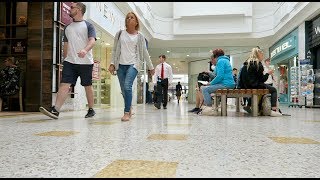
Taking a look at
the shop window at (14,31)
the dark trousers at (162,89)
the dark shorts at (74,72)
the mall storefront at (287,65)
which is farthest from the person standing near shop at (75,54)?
the mall storefront at (287,65)

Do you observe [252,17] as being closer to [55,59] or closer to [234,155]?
[55,59]

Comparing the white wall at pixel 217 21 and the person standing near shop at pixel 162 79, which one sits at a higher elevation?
the white wall at pixel 217 21

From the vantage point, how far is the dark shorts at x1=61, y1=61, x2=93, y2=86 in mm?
3988

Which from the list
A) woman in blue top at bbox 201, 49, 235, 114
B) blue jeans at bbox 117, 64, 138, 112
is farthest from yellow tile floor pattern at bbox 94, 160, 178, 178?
woman in blue top at bbox 201, 49, 235, 114

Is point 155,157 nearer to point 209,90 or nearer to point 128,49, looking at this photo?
point 128,49

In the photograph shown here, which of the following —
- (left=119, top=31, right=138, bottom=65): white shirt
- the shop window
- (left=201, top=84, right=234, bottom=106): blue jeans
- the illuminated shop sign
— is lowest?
(left=201, top=84, right=234, bottom=106): blue jeans

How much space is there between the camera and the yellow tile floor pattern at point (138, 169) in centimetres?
113

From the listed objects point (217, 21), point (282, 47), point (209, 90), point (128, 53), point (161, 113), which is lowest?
point (161, 113)

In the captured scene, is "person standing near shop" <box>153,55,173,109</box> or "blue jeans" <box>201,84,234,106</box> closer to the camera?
"blue jeans" <box>201,84,234,106</box>

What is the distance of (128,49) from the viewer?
12.8 ft

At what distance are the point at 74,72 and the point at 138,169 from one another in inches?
122

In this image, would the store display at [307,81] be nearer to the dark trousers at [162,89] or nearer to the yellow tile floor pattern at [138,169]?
the dark trousers at [162,89]

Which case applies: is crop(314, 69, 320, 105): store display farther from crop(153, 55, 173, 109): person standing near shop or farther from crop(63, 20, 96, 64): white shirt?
crop(63, 20, 96, 64): white shirt

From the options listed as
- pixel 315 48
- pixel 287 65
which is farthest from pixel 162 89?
pixel 287 65
